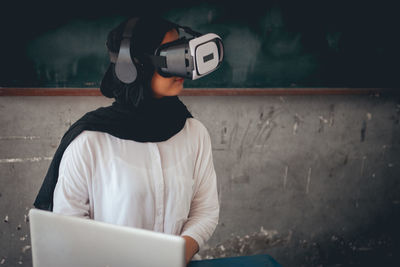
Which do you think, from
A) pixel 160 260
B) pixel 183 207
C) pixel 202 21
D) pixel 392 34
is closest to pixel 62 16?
pixel 202 21

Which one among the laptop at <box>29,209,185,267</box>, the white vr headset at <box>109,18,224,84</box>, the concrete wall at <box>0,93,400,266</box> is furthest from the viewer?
the concrete wall at <box>0,93,400,266</box>

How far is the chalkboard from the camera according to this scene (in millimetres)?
1378

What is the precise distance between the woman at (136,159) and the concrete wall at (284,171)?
2.03ft

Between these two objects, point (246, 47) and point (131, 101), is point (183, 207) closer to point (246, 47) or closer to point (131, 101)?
point (131, 101)

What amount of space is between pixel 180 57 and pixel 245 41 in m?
0.94

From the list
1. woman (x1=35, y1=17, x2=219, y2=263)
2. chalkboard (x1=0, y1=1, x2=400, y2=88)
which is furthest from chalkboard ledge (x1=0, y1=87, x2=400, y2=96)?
woman (x1=35, y1=17, x2=219, y2=263)

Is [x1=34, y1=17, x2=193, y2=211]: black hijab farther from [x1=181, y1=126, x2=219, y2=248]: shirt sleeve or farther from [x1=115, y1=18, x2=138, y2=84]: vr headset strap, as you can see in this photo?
[x1=181, y1=126, x2=219, y2=248]: shirt sleeve

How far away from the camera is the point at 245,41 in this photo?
170 cm

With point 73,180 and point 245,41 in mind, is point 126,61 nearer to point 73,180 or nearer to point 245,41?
point 73,180

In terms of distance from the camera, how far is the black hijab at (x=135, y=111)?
909 mm

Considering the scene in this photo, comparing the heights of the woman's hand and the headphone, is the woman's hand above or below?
below

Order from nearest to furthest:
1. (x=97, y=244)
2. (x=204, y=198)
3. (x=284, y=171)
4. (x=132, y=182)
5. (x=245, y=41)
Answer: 1. (x=97, y=244)
2. (x=132, y=182)
3. (x=204, y=198)
4. (x=245, y=41)
5. (x=284, y=171)

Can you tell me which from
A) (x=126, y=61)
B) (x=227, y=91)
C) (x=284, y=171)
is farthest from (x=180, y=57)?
(x=284, y=171)

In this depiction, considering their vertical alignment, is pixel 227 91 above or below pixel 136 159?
above
